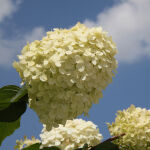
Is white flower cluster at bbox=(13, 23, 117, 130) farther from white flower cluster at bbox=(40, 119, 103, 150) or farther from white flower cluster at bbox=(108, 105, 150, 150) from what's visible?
white flower cluster at bbox=(108, 105, 150, 150)

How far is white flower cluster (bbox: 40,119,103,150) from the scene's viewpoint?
8.76 ft

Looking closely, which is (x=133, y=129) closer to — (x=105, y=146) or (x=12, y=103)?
(x=105, y=146)

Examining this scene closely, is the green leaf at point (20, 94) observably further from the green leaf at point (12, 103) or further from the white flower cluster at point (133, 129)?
the white flower cluster at point (133, 129)

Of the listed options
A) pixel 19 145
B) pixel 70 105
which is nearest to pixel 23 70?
pixel 70 105

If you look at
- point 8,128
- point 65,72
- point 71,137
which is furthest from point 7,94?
point 71,137

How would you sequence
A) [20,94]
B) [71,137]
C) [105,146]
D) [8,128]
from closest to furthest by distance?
1. [20,94]
2. [105,146]
3. [8,128]
4. [71,137]

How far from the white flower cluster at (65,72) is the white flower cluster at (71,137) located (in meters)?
0.54

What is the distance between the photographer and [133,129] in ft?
9.02

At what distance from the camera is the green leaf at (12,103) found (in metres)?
2.17

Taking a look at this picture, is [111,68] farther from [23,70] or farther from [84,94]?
[23,70]

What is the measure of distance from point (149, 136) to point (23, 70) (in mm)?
1315

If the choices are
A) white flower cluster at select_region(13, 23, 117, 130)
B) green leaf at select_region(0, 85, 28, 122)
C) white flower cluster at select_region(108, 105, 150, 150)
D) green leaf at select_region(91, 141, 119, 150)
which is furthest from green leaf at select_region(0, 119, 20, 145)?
white flower cluster at select_region(108, 105, 150, 150)

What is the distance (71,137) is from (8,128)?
56 centimetres

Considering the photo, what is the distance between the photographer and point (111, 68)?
225cm
